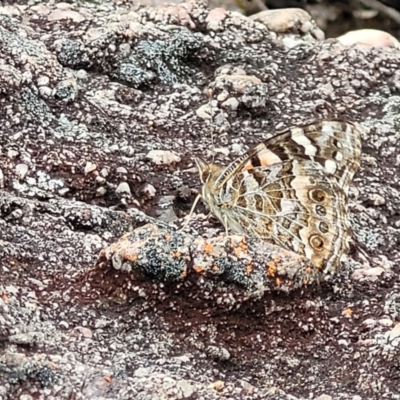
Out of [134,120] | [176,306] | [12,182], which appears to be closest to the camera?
[176,306]

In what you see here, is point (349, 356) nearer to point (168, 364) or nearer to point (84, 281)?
point (168, 364)

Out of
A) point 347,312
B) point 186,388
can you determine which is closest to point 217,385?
point 186,388

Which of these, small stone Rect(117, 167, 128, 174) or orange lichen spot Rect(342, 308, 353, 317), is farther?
small stone Rect(117, 167, 128, 174)

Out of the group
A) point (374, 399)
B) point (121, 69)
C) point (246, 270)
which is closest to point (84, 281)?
point (246, 270)

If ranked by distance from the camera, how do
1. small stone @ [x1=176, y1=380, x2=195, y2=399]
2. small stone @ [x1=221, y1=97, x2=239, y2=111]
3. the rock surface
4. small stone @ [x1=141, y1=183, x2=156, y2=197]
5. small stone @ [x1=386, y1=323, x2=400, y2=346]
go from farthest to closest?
small stone @ [x1=221, y1=97, x2=239, y2=111] < small stone @ [x1=141, y1=183, x2=156, y2=197] < small stone @ [x1=386, y1=323, x2=400, y2=346] < the rock surface < small stone @ [x1=176, y1=380, x2=195, y2=399]

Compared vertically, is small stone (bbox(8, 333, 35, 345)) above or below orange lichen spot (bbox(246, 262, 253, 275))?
below

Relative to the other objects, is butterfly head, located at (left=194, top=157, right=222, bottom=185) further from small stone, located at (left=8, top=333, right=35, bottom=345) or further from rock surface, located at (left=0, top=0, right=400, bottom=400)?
small stone, located at (left=8, top=333, right=35, bottom=345)

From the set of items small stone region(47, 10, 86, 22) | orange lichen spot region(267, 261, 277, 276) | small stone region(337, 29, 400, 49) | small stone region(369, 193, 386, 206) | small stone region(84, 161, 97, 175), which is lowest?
small stone region(369, 193, 386, 206)

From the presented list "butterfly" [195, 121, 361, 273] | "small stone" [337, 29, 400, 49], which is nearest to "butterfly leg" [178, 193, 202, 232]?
"butterfly" [195, 121, 361, 273]
